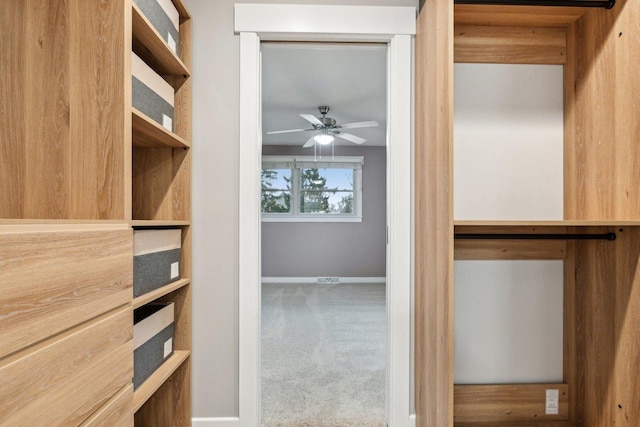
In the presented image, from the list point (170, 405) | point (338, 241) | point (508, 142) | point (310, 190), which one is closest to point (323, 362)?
point (170, 405)

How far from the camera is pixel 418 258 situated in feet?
6.46

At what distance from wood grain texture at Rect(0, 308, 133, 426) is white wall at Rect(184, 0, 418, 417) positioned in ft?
2.56

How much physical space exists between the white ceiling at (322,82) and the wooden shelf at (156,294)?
1.31 metres

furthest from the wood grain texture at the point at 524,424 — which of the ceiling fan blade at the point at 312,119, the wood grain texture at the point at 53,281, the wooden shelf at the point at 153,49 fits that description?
the ceiling fan blade at the point at 312,119

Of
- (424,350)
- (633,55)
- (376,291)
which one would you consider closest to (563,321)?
(424,350)

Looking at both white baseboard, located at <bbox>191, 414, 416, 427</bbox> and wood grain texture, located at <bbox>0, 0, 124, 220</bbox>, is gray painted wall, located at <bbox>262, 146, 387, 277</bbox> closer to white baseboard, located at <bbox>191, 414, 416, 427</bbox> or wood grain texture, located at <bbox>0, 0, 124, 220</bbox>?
white baseboard, located at <bbox>191, 414, 416, 427</bbox>

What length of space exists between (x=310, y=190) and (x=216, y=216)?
4837 mm

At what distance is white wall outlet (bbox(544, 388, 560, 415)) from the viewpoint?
6.24ft

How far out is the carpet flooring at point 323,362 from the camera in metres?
2.25

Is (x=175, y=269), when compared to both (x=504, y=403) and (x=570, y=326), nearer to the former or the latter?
(x=504, y=403)

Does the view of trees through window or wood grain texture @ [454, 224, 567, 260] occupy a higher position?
the view of trees through window

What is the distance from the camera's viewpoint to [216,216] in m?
1.99

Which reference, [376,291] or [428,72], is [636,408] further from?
[376,291]

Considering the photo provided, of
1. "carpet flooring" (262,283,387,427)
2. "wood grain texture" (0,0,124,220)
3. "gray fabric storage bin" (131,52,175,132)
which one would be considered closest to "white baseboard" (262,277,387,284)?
"carpet flooring" (262,283,387,427)
